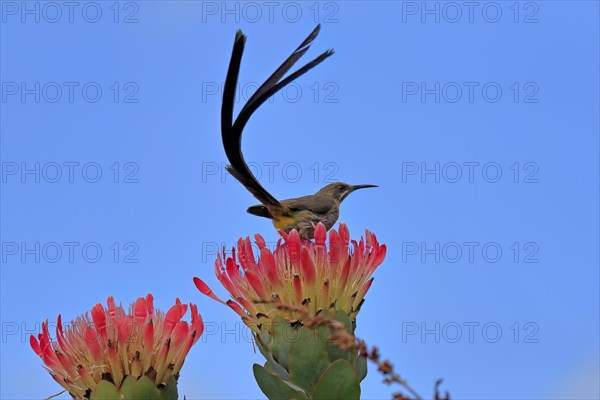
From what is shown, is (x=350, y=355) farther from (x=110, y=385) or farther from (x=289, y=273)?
(x=110, y=385)

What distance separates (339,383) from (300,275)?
0.43m

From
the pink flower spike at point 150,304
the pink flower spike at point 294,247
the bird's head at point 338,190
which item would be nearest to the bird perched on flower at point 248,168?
the bird's head at point 338,190

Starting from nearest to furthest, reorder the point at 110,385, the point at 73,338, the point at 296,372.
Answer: the point at 296,372
the point at 110,385
the point at 73,338

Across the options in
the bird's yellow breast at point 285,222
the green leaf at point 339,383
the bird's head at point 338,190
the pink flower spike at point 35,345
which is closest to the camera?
the green leaf at point 339,383

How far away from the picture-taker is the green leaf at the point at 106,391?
99.4 inches

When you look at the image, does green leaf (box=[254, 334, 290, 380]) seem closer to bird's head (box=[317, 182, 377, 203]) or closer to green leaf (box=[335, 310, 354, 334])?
green leaf (box=[335, 310, 354, 334])

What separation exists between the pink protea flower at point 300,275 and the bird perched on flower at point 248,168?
381 millimetres

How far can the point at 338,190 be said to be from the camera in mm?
5207

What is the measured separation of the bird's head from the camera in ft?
16.3

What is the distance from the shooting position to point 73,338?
2688mm

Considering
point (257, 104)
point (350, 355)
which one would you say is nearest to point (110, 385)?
point (350, 355)

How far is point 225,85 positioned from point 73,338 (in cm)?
100

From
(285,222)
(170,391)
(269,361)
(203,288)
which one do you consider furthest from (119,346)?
(285,222)

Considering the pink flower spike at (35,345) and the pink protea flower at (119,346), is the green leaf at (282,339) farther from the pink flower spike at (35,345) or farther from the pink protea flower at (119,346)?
the pink flower spike at (35,345)
